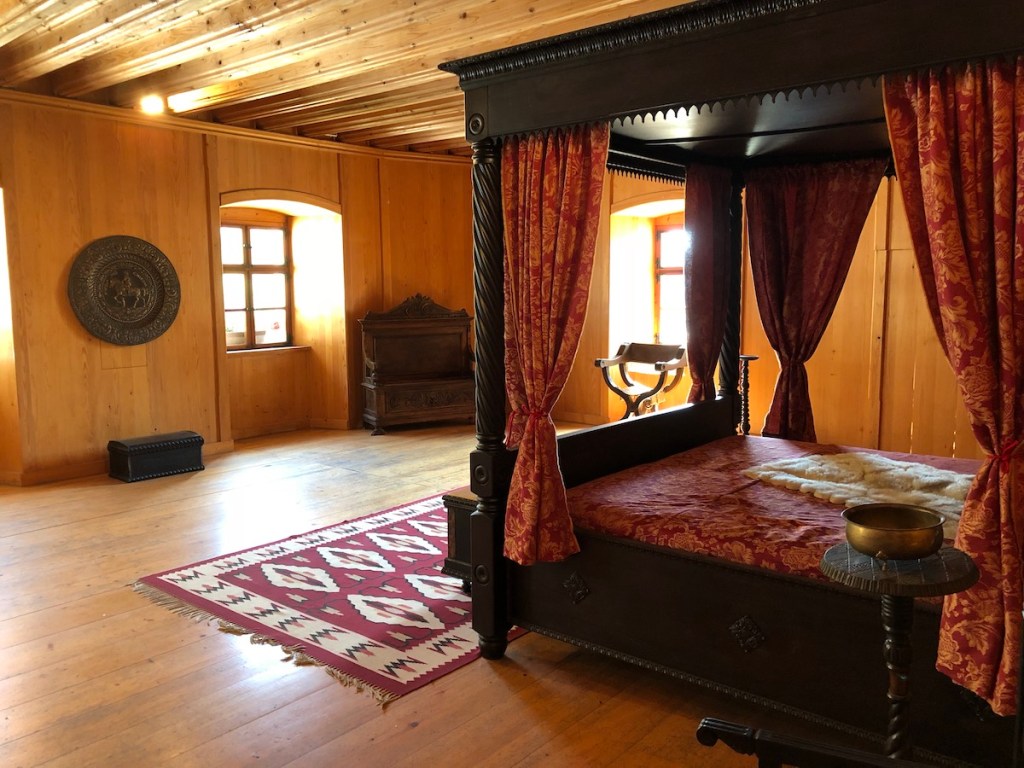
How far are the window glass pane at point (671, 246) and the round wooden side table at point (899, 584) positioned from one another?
6.57 metres

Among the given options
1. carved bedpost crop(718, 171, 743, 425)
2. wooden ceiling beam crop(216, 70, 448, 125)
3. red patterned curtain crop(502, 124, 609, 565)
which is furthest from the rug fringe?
wooden ceiling beam crop(216, 70, 448, 125)

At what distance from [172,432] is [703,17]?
18.1ft

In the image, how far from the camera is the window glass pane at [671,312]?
814 cm

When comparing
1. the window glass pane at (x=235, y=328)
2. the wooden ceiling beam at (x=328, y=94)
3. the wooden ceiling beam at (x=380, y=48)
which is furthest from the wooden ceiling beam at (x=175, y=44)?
the window glass pane at (x=235, y=328)

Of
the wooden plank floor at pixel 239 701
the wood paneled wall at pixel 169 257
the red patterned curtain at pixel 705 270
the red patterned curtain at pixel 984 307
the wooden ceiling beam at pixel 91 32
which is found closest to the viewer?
the red patterned curtain at pixel 984 307

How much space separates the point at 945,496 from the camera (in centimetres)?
327

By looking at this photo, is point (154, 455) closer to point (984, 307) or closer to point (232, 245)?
point (232, 245)

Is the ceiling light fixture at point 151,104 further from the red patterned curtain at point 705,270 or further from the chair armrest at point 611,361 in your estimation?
the red patterned curtain at point 705,270

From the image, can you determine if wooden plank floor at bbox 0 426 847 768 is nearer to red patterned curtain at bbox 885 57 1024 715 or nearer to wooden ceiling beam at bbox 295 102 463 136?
red patterned curtain at bbox 885 57 1024 715

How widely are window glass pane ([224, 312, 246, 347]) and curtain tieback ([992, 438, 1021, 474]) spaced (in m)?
7.03

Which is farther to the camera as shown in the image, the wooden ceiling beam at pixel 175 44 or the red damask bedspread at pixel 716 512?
the wooden ceiling beam at pixel 175 44

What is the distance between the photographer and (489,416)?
3.25 m

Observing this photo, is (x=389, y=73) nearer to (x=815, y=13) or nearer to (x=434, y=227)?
(x=434, y=227)

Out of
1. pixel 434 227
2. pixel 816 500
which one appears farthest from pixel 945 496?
pixel 434 227
